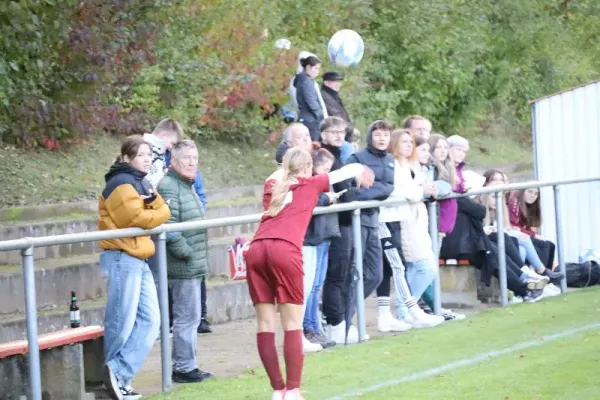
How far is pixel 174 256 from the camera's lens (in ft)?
34.6

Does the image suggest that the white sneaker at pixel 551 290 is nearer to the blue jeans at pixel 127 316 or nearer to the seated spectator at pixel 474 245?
the seated spectator at pixel 474 245

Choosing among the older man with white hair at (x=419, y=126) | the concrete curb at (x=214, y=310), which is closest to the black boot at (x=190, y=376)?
the concrete curb at (x=214, y=310)

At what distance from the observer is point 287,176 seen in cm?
969

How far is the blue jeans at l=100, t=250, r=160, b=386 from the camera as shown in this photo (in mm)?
9906

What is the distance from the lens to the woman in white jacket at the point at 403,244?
43.0 ft

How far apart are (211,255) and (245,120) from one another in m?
5.60

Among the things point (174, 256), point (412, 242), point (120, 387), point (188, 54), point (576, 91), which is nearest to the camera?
point (120, 387)

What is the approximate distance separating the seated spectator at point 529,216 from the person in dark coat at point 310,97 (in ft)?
7.28

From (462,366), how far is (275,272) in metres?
2.01

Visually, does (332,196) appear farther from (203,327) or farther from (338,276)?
(203,327)

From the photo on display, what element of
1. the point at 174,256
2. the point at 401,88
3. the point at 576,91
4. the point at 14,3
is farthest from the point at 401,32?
the point at 174,256

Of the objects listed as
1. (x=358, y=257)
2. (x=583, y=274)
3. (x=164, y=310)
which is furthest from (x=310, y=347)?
(x=583, y=274)

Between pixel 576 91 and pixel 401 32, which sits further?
pixel 401 32

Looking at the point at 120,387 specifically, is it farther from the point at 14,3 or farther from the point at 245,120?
the point at 245,120
